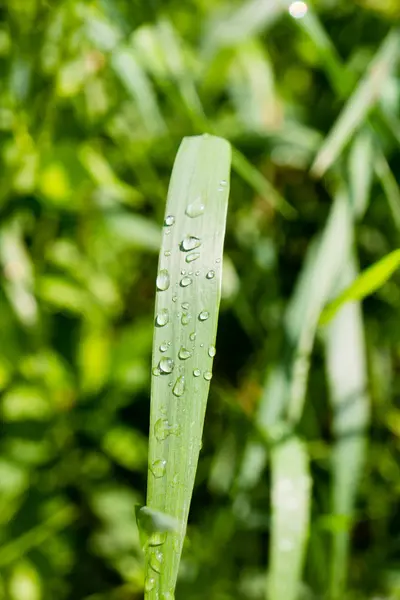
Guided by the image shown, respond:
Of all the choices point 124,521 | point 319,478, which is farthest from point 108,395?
point 319,478

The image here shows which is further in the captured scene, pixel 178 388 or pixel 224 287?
pixel 224 287

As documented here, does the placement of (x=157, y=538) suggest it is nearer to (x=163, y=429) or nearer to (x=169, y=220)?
(x=163, y=429)

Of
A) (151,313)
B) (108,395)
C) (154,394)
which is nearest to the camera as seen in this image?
(154,394)

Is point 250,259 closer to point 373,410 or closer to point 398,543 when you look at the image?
point 373,410

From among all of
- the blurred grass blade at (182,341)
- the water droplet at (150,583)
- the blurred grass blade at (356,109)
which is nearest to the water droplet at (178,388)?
the blurred grass blade at (182,341)

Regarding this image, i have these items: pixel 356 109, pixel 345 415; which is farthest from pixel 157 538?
pixel 356 109

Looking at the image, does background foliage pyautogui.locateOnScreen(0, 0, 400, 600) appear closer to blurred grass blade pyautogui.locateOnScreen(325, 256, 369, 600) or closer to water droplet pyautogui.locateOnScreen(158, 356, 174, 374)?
blurred grass blade pyautogui.locateOnScreen(325, 256, 369, 600)
